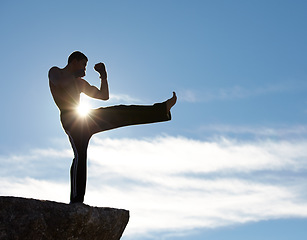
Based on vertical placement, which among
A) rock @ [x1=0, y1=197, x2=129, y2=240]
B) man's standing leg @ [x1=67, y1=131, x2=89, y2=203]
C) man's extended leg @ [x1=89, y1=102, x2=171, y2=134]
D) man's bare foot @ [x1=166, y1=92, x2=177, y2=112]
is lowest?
rock @ [x1=0, y1=197, x2=129, y2=240]

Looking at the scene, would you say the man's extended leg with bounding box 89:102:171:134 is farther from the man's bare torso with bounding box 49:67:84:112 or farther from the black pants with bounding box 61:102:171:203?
the man's bare torso with bounding box 49:67:84:112

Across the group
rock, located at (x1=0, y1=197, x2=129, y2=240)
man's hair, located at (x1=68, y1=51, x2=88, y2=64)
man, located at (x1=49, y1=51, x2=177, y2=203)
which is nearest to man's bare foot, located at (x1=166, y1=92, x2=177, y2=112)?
man, located at (x1=49, y1=51, x2=177, y2=203)

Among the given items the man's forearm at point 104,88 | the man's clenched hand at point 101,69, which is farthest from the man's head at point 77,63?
the man's forearm at point 104,88

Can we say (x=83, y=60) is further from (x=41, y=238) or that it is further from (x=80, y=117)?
(x=41, y=238)

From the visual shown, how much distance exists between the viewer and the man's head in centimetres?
777

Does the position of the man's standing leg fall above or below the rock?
above

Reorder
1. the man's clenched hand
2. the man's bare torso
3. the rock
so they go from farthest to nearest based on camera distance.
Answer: the man's clenched hand < the man's bare torso < the rock

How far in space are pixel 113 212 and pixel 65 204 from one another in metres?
0.92

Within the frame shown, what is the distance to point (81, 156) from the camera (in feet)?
24.8

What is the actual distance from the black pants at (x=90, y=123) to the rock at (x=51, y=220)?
0.50 meters

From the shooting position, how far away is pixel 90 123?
7832 millimetres

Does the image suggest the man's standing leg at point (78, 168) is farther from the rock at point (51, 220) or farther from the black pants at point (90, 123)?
the rock at point (51, 220)

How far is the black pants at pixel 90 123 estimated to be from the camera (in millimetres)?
7445

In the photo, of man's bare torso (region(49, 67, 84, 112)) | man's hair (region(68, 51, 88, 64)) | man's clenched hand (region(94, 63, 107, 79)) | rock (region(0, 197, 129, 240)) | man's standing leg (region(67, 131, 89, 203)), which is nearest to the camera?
rock (region(0, 197, 129, 240))
